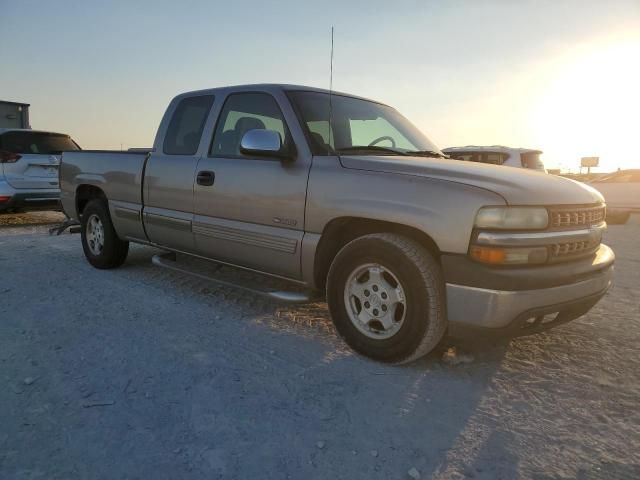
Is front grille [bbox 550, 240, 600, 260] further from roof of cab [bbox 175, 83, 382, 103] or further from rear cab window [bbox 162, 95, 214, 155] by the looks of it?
rear cab window [bbox 162, 95, 214, 155]

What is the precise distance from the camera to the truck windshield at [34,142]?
823cm

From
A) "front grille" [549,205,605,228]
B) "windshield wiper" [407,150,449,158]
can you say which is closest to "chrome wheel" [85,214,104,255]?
Answer: "windshield wiper" [407,150,449,158]

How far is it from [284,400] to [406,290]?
940 mm

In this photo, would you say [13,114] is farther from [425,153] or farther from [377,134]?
[425,153]

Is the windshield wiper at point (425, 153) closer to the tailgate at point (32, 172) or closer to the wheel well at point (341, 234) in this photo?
the wheel well at point (341, 234)

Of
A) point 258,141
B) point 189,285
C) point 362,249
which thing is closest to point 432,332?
point 362,249

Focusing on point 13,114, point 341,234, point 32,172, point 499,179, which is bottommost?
point 341,234

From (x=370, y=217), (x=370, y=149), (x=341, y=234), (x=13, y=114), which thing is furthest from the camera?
(x=13, y=114)

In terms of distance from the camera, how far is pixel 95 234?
539cm

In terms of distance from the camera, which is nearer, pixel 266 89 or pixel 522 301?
pixel 522 301

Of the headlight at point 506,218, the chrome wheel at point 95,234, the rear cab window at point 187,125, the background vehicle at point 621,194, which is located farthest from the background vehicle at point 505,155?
the headlight at point 506,218

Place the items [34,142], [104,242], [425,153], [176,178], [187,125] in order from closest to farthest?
[425,153] → [176,178] → [187,125] → [104,242] → [34,142]

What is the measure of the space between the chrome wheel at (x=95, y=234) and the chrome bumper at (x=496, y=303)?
4.09 meters

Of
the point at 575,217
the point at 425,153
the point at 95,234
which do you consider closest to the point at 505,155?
the point at 425,153
